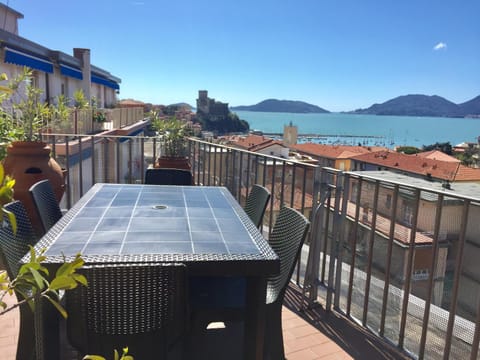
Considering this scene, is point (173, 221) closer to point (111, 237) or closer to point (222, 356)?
point (111, 237)

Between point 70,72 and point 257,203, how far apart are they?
53.2 ft

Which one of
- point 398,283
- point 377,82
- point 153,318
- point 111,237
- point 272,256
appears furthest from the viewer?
point 377,82

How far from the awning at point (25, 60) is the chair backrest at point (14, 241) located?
10.4 meters

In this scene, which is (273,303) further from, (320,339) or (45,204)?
(45,204)

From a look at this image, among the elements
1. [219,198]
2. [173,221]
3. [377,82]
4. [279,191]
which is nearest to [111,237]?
[173,221]

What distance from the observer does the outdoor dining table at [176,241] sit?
1543mm

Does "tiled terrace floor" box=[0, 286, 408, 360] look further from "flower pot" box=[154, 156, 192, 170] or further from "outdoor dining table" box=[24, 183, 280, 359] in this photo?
"flower pot" box=[154, 156, 192, 170]

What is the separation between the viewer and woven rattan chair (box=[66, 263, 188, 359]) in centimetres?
132

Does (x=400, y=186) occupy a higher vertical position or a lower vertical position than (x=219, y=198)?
higher

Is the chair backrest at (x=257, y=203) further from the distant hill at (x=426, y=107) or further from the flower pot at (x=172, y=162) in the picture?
the distant hill at (x=426, y=107)

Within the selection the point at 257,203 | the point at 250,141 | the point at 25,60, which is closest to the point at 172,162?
the point at 257,203

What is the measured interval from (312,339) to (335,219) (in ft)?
2.77

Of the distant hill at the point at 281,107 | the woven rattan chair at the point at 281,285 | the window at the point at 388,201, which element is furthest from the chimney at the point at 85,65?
the distant hill at the point at 281,107

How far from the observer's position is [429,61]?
265ft
